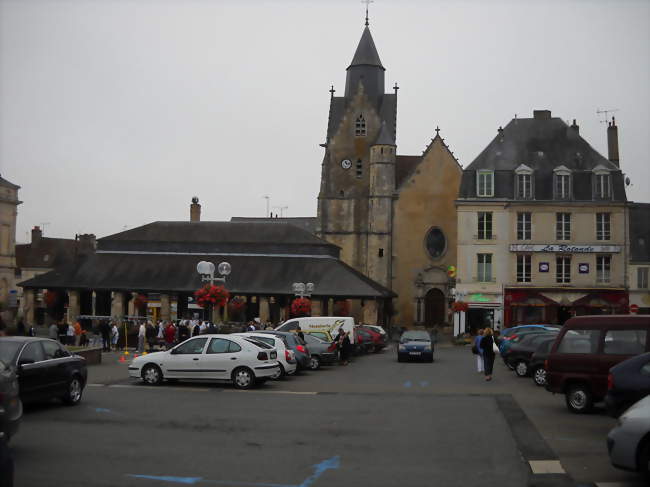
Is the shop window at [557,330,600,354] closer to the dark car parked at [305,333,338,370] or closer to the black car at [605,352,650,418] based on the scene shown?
the black car at [605,352,650,418]

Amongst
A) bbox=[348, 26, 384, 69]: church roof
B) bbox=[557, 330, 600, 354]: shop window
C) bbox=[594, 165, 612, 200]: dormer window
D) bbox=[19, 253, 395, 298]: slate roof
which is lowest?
bbox=[557, 330, 600, 354]: shop window

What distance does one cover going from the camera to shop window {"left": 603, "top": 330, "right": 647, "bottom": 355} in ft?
53.1

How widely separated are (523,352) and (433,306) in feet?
129

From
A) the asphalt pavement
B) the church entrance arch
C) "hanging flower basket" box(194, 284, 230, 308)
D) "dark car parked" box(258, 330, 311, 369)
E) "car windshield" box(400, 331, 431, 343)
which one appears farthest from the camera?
the church entrance arch

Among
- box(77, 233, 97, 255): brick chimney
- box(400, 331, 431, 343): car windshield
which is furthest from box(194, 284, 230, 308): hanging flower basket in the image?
box(77, 233, 97, 255): brick chimney

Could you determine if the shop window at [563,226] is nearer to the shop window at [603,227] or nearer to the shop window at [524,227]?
the shop window at [524,227]

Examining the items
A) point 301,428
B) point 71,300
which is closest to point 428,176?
point 71,300

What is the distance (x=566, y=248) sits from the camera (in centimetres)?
5322

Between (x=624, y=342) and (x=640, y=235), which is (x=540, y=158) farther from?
(x=624, y=342)

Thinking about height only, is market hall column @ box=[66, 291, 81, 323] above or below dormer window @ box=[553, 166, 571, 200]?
below

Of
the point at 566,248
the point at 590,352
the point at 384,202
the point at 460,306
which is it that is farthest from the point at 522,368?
the point at 384,202

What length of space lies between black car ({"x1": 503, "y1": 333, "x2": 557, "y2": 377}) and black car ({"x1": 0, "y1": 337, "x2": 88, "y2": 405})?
1467 cm

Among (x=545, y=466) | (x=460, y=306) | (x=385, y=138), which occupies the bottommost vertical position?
(x=545, y=466)

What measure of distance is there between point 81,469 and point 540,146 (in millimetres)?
49086
